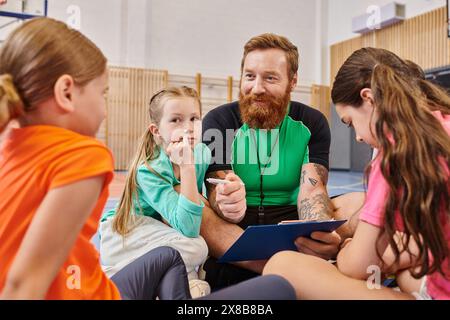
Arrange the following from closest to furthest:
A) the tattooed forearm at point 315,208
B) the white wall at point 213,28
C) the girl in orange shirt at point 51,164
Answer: the girl in orange shirt at point 51,164
the tattooed forearm at point 315,208
the white wall at point 213,28

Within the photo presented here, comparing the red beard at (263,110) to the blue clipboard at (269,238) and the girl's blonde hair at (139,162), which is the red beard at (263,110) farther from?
the blue clipboard at (269,238)

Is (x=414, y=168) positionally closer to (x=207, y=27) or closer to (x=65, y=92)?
(x=65, y=92)

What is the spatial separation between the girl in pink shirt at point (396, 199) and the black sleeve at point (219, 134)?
0.85m

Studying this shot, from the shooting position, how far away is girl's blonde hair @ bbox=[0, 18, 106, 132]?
0.73 m

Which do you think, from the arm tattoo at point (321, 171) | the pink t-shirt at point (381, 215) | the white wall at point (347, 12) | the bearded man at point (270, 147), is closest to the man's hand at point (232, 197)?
the bearded man at point (270, 147)

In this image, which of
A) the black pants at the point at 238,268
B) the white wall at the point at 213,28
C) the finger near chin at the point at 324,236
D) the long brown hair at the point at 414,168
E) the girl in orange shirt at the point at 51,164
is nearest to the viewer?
the girl in orange shirt at the point at 51,164

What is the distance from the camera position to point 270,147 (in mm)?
1971

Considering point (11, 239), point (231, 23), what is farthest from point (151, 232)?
point (231, 23)

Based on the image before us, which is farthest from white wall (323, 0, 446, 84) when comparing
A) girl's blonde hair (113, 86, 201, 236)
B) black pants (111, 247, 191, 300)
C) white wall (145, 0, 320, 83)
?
black pants (111, 247, 191, 300)

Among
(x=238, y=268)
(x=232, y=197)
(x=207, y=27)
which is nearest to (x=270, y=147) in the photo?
(x=232, y=197)

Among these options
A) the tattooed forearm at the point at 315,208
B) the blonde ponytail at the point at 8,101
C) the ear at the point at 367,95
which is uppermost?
the ear at the point at 367,95

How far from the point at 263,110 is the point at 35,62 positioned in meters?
1.29

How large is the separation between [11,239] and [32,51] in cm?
33

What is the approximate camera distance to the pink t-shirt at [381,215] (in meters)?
0.91
